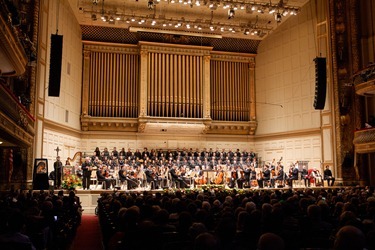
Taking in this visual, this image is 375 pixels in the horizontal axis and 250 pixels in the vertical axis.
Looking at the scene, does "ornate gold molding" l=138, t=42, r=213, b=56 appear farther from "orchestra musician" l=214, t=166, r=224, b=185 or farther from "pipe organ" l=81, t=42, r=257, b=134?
"orchestra musician" l=214, t=166, r=224, b=185

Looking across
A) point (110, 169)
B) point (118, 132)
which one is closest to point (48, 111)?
point (110, 169)

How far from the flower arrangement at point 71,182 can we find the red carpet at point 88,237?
10.3 ft

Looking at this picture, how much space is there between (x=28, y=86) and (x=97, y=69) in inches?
269

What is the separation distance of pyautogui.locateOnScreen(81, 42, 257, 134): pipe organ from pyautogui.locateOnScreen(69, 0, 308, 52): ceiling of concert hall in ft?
2.34

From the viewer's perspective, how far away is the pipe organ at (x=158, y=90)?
1902cm

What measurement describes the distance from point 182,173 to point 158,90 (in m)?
6.37

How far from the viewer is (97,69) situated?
19.2 m

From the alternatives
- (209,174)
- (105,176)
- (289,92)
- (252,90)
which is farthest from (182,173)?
(252,90)

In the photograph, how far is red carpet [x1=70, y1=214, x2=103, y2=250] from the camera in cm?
644

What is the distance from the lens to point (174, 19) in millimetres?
18375

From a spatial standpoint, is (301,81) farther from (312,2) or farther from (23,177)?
(23,177)

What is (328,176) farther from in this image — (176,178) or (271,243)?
(271,243)

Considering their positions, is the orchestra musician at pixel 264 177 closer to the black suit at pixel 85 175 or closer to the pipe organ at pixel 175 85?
the pipe organ at pixel 175 85

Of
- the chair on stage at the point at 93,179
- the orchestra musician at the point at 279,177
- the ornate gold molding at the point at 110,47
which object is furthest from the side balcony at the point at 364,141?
the ornate gold molding at the point at 110,47
